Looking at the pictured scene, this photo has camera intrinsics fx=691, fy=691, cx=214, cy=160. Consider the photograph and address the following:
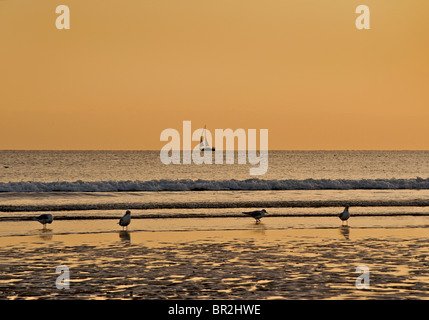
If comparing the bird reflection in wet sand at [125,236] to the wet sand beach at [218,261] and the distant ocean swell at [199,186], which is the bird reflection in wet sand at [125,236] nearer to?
the wet sand beach at [218,261]

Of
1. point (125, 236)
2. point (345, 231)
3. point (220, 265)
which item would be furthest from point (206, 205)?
point (220, 265)

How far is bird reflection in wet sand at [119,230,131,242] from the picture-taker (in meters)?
22.5

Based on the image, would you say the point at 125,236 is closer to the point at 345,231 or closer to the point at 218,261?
the point at 218,261

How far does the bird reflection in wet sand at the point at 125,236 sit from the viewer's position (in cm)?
2252

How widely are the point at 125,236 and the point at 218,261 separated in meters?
6.62

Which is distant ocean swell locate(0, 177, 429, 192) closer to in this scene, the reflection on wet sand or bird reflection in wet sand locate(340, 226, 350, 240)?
bird reflection in wet sand locate(340, 226, 350, 240)

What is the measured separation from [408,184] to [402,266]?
44.4 meters

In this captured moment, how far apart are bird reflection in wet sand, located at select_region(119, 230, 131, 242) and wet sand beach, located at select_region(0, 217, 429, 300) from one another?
0.13 feet

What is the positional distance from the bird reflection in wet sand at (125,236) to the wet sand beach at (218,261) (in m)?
0.04

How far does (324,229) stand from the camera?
2553 centimetres

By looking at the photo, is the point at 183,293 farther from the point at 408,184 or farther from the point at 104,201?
the point at 408,184

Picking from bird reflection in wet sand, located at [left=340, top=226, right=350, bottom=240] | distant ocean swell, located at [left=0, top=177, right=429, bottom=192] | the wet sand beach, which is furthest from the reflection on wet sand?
distant ocean swell, located at [left=0, top=177, right=429, bottom=192]

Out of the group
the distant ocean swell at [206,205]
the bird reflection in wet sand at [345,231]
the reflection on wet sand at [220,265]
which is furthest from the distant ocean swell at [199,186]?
the reflection on wet sand at [220,265]

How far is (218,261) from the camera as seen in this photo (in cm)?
1756
